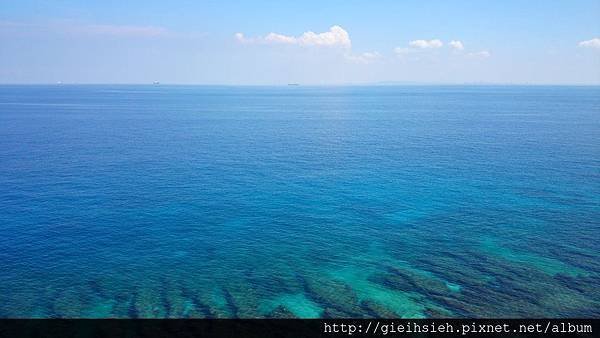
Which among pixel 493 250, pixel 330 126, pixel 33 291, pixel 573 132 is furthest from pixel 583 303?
pixel 330 126

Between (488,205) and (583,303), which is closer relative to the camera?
(583,303)

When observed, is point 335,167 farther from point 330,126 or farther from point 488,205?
point 330,126

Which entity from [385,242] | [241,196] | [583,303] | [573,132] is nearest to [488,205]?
[385,242]

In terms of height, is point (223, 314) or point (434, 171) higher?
point (434, 171)

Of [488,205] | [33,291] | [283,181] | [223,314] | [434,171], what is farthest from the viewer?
[434,171]

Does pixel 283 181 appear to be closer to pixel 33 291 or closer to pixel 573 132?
pixel 33 291

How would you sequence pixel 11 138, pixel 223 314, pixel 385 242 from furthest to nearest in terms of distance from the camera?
pixel 11 138
pixel 385 242
pixel 223 314
